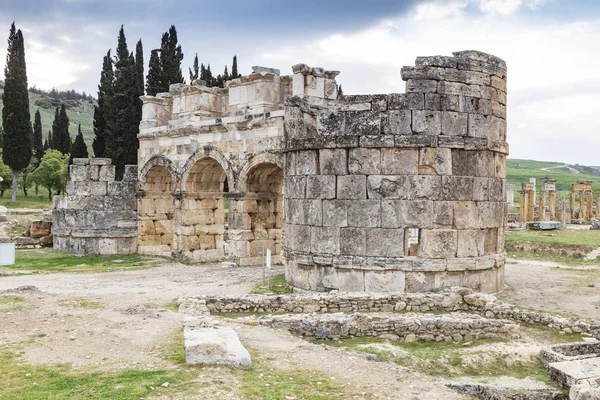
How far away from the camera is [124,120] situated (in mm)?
35438

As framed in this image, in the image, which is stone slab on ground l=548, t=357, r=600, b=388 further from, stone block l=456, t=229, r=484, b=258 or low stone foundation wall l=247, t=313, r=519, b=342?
stone block l=456, t=229, r=484, b=258

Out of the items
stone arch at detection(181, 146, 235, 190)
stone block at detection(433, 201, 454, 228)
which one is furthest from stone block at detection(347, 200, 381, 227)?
stone arch at detection(181, 146, 235, 190)

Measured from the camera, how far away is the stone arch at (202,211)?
19.7 m

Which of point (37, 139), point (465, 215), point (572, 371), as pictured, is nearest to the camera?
point (572, 371)

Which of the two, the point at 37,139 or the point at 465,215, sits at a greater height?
the point at 37,139

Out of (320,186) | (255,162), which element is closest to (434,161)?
(320,186)

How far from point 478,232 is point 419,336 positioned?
12.4 feet

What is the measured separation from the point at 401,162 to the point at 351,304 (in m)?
3.27

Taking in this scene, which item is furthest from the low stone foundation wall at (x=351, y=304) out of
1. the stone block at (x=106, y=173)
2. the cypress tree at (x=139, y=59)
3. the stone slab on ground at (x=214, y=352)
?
the cypress tree at (x=139, y=59)

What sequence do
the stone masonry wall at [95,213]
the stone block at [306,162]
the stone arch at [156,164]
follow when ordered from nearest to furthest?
the stone block at [306,162], the stone arch at [156,164], the stone masonry wall at [95,213]

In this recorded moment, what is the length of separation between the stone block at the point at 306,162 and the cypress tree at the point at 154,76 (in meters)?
26.2

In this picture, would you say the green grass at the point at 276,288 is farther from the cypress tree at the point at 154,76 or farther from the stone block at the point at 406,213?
the cypress tree at the point at 154,76

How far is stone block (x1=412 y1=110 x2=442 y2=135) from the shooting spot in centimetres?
1259

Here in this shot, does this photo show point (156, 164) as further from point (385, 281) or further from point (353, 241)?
point (385, 281)
